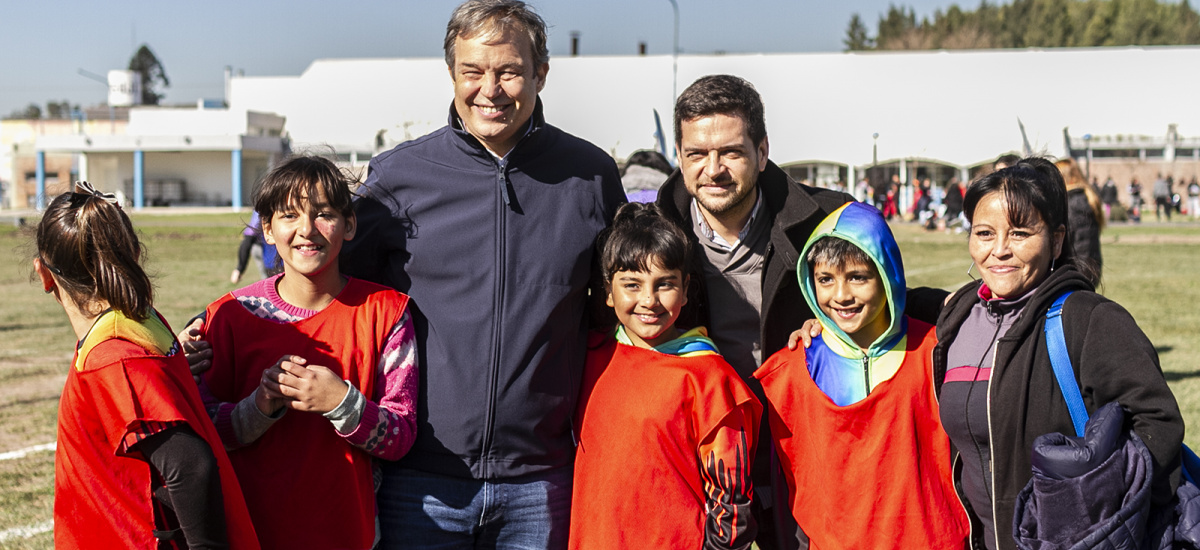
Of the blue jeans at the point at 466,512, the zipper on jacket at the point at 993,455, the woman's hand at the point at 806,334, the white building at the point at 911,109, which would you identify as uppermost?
the white building at the point at 911,109

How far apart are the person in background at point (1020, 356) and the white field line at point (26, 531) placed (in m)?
4.43

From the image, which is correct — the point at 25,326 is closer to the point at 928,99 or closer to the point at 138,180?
the point at 928,99

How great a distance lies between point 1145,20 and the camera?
81.2 m

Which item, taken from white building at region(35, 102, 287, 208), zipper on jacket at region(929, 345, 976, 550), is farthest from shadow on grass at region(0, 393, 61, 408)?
white building at region(35, 102, 287, 208)

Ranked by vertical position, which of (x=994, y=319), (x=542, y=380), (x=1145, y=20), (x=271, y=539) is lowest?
(x=271, y=539)

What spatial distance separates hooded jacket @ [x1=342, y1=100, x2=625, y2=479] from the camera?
284 centimetres

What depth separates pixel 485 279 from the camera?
2.85m

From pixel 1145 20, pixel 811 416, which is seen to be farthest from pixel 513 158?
pixel 1145 20

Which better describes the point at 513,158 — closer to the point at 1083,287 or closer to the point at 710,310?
the point at 710,310

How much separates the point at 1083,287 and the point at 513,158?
164 centimetres

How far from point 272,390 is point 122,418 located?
1.24ft

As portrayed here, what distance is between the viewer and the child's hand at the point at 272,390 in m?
2.62

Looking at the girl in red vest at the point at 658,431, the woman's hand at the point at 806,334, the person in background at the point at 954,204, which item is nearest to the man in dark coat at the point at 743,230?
the woman's hand at the point at 806,334

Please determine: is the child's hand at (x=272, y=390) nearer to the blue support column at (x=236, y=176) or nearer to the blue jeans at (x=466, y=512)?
the blue jeans at (x=466, y=512)
